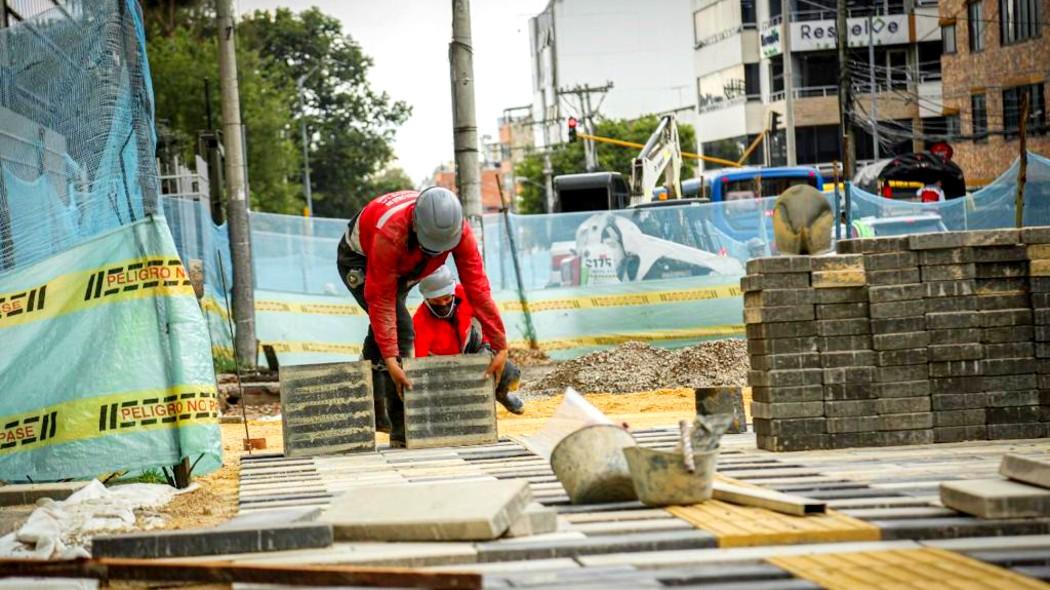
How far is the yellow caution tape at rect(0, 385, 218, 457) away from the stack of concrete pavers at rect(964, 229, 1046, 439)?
15.9 ft

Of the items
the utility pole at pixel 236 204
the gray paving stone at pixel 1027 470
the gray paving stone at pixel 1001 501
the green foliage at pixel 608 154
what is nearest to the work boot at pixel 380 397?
the gray paving stone at pixel 1027 470

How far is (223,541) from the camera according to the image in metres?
6.25

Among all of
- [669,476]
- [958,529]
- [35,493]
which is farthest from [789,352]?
[35,493]

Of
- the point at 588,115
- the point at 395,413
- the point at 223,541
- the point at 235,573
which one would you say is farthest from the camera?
the point at 588,115

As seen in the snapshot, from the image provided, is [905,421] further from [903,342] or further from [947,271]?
[947,271]

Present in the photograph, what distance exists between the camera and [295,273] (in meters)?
23.0

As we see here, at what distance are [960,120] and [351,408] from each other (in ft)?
139

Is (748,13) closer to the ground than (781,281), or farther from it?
farther from it

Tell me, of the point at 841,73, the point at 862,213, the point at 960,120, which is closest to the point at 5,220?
the point at 862,213

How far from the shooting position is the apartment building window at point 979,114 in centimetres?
4731

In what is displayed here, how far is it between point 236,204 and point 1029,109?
1101 inches

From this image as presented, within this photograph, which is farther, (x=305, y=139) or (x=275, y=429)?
(x=305, y=139)

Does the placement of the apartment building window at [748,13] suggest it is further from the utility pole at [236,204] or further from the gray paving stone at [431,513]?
the gray paving stone at [431,513]

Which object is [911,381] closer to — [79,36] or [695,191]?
[79,36]
